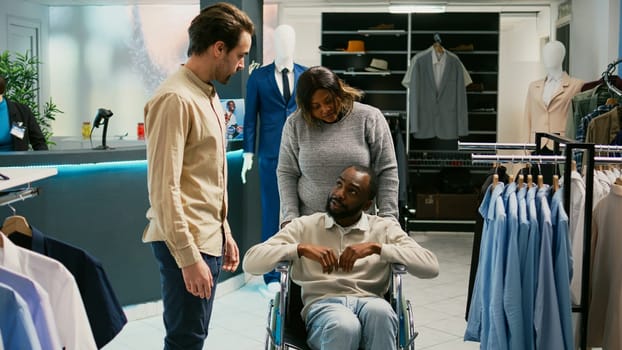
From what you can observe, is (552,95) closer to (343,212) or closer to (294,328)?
(343,212)

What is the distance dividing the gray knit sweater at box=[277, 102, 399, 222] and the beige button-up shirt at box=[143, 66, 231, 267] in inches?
29.2

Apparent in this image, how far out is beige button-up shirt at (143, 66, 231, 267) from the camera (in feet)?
7.50

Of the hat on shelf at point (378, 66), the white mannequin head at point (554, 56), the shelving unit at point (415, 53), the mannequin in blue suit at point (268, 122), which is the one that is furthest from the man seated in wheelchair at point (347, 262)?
Result: the hat on shelf at point (378, 66)

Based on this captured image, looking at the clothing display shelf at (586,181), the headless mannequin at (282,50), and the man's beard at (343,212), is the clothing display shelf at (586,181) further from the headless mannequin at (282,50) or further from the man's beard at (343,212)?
the headless mannequin at (282,50)

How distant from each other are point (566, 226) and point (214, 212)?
55.4 inches

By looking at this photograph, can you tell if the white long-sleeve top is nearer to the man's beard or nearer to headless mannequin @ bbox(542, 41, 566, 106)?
the man's beard

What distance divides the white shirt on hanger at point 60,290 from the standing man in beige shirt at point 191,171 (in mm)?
381

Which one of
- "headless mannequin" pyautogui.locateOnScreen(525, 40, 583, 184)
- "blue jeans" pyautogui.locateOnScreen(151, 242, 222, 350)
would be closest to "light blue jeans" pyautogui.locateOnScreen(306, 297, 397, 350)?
"blue jeans" pyautogui.locateOnScreen(151, 242, 222, 350)

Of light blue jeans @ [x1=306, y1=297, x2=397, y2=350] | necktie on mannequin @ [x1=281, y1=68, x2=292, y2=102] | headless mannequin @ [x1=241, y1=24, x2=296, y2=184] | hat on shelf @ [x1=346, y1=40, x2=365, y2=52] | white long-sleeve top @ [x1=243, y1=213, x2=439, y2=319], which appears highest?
hat on shelf @ [x1=346, y1=40, x2=365, y2=52]

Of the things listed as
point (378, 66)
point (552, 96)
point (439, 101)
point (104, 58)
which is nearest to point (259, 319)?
point (552, 96)

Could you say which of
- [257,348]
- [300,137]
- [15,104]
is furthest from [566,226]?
[15,104]

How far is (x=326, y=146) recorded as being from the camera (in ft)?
10.7

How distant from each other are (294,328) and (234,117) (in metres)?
3.10

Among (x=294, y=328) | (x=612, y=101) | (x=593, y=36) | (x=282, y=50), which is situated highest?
(x=593, y=36)
